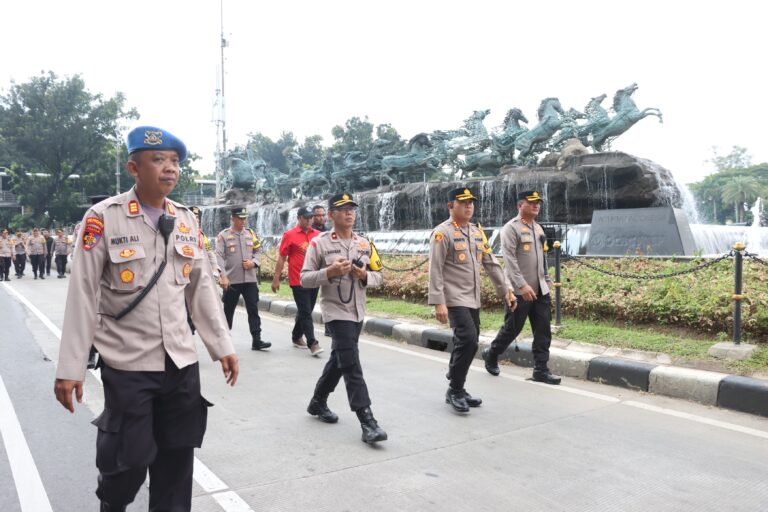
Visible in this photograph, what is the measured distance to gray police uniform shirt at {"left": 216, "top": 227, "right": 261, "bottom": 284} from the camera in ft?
24.2

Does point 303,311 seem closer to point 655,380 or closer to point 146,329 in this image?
point 655,380

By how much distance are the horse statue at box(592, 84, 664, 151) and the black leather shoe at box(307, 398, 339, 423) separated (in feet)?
51.4

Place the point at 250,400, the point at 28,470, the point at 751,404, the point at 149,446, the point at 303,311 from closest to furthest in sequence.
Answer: the point at 149,446 → the point at 28,470 → the point at 751,404 → the point at 250,400 → the point at 303,311

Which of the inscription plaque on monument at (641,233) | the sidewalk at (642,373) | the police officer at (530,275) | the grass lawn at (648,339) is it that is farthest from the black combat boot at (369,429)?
the inscription plaque on monument at (641,233)

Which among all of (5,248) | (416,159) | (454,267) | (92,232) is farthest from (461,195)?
(416,159)

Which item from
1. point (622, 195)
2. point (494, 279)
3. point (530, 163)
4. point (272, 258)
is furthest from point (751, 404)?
point (530, 163)

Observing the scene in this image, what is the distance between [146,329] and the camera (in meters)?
2.23

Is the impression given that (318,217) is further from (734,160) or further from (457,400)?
(734,160)

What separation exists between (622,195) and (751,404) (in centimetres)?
1137

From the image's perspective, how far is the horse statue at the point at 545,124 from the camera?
18516 millimetres

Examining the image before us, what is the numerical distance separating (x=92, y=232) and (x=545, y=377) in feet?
14.1

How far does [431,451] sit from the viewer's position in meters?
3.66

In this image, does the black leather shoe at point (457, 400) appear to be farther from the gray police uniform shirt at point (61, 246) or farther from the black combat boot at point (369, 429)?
the gray police uniform shirt at point (61, 246)

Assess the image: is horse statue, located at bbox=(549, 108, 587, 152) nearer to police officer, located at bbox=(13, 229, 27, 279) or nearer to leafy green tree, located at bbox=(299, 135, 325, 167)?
police officer, located at bbox=(13, 229, 27, 279)
